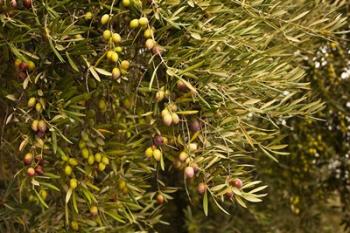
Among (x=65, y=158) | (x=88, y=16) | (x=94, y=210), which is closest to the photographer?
(x=88, y=16)

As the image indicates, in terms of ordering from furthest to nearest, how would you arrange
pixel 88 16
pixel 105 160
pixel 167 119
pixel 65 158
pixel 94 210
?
pixel 94 210
pixel 105 160
pixel 65 158
pixel 88 16
pixel 167 119

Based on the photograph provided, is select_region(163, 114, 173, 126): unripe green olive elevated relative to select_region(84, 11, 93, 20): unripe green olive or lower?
lower

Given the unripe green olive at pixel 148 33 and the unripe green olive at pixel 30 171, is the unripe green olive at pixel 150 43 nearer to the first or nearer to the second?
the unripe green olive at pixel 148 33

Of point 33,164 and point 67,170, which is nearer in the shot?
point 33,164

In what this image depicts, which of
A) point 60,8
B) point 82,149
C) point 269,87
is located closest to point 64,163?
point 82,149

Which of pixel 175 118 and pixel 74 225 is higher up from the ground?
pixel 175 118

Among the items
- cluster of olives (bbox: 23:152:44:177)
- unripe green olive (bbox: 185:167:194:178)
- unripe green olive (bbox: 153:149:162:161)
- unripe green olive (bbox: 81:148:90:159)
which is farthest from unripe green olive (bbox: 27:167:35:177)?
unripe green olive (bbox: 185:167:194:178)

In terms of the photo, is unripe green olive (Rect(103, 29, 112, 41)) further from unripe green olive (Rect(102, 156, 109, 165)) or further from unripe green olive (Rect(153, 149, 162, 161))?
unripe green olive (Rect(102, 156, 109, 165))

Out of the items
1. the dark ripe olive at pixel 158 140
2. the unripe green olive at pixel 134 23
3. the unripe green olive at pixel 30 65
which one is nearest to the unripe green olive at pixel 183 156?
the dark ripe olive at pixel 158 140

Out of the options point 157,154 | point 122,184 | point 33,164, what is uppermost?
point 157,154

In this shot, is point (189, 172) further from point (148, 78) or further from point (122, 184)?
point (122, 184)

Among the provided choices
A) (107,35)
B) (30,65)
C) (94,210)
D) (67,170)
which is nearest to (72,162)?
(67,170)
